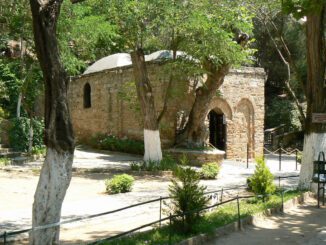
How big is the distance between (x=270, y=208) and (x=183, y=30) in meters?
8.27

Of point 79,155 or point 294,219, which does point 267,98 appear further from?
point 294,219

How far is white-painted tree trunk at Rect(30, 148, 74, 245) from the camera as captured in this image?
554 centimetres

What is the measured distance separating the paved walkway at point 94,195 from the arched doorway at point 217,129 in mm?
2218

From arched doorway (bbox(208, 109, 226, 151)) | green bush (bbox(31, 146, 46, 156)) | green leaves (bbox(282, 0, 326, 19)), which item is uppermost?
green leaves (bbox(282, 0, 326, 19))

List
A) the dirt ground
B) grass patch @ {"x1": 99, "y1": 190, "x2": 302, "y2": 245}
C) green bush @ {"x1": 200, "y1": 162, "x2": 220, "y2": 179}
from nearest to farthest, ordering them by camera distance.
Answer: grass patch @ {"x1": 99, "y1": 190, "x2": 302, "y2": 245}, the dirt ground, green bush @ {"x1": 200, "y1": 162, "x2": 220, "y2": 179}

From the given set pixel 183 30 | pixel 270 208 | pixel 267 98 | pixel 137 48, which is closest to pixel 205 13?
pixel 183 30

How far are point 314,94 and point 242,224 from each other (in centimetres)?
515

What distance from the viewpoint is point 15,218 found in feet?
30.5

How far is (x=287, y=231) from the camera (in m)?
8.52

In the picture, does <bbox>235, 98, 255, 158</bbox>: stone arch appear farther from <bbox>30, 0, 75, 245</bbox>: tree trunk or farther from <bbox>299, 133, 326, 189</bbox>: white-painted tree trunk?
<bbox>30, 0, 75, 245</bbox>: tree trunk

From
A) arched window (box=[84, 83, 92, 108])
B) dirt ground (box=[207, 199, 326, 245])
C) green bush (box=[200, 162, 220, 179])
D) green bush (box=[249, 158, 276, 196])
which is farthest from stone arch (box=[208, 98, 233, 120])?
dirt ground (box=[207, 199, 326, 245])

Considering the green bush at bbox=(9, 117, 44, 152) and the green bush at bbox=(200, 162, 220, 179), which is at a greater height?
the green bush at bbox=(9, 117, 44, 152)

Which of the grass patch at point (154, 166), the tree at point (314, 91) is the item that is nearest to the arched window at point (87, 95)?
the grass patch at point (154, 166)

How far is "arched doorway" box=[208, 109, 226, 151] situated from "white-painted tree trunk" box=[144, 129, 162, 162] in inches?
260
